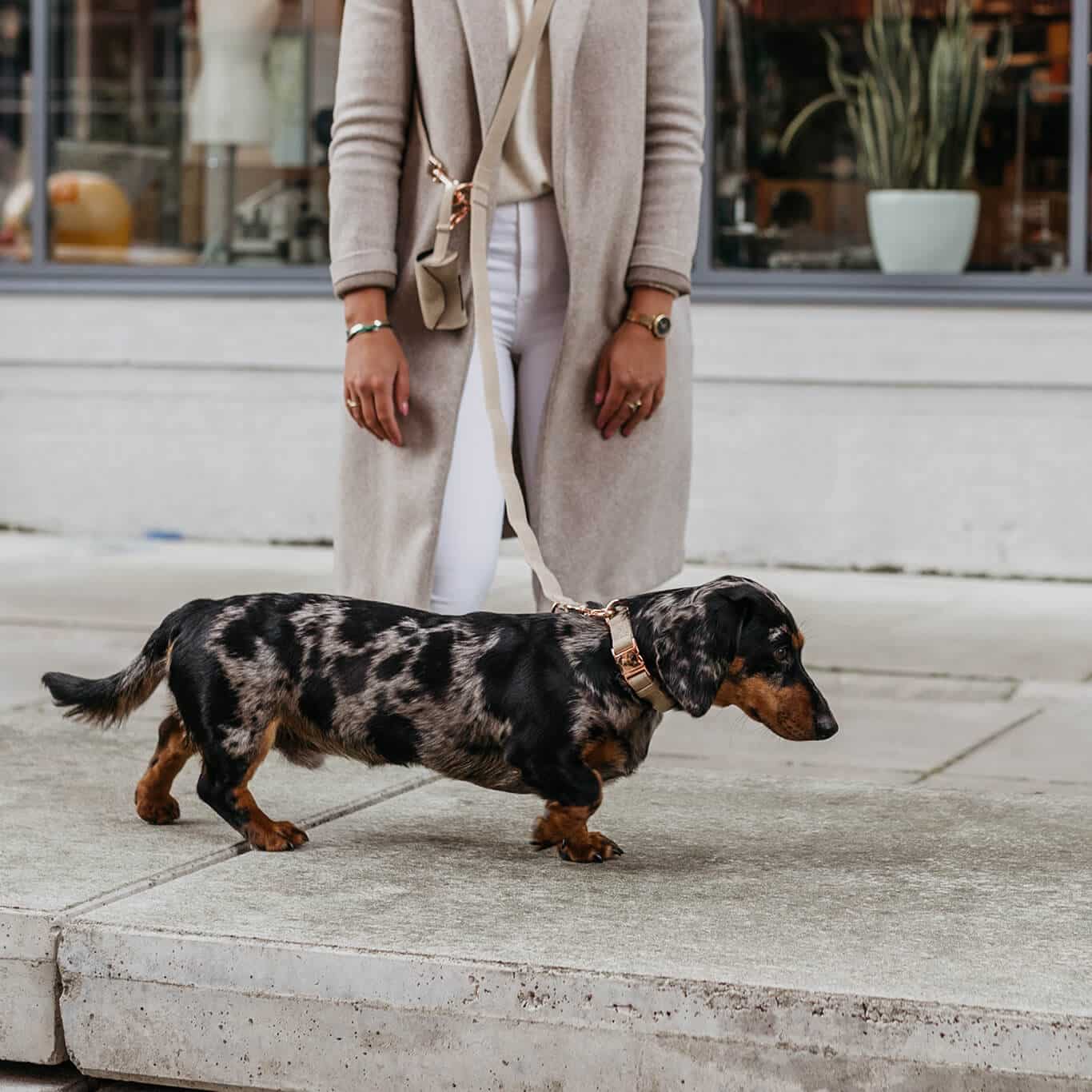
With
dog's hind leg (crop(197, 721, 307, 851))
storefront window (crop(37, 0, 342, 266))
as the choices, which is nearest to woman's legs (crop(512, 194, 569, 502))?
dog's hind leg (crop(197, 721, 307, 851))

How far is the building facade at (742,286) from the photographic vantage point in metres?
8.08

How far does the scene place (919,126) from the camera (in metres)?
8.26

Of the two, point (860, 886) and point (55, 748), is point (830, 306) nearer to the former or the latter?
point (55, 748)

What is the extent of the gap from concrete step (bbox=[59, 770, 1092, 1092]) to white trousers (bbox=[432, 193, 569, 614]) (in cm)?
55

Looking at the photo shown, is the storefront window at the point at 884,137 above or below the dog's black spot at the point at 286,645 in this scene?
above

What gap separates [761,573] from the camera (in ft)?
27.2

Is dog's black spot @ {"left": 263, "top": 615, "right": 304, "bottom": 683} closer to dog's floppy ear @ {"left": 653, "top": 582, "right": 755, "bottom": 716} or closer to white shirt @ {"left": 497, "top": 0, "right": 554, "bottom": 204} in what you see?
dog's floppy ear @ {"left": 653, "top": 582, "right": 755, "bottom": 716}

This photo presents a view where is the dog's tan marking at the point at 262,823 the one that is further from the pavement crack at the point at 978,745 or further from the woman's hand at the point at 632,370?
the pavement crack at the point at 978,745

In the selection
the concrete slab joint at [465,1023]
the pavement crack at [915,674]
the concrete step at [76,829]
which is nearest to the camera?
the concrete slab joint at [465,1023]

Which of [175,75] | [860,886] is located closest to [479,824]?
[860,886]

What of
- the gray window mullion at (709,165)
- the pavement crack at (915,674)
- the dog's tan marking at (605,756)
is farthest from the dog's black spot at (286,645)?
the gray window mullion at (709,165)

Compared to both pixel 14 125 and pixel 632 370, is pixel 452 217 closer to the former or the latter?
pixel 632 370

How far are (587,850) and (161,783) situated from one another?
85 cm

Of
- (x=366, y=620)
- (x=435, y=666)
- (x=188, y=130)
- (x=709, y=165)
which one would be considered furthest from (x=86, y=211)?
(x=435, y=666)
